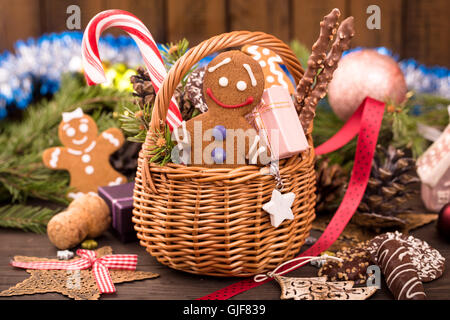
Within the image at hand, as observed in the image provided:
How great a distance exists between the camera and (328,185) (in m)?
1.17

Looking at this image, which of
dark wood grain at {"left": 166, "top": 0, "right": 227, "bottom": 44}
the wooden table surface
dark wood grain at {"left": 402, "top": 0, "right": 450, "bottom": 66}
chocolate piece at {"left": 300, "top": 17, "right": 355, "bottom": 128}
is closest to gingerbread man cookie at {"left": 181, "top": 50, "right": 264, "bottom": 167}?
chocolate piece at {"left": 300, "top": 17, "right": 355, "bottom": 128}

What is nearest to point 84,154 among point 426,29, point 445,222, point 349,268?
point 349,268

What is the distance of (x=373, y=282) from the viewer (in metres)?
0.85

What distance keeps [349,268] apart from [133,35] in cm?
56

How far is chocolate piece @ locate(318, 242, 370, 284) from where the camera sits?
0.85 metres

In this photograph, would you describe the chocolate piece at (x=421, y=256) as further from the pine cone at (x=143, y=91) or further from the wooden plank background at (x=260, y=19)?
the wooden plank background at (x=260, y=19)

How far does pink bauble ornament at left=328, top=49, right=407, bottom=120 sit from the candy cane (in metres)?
0.60

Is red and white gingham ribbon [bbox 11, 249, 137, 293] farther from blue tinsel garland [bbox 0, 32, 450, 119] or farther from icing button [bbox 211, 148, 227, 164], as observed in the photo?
blue tinsel garland [bbox 0, 32, 450, 119]

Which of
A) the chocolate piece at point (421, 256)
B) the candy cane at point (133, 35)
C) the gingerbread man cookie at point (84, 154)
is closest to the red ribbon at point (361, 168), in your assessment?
the chocolate piece at point (421, 256)

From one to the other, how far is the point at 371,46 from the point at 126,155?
1179 millimetres

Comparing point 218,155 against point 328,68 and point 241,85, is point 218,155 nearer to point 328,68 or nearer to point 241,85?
point 241,85

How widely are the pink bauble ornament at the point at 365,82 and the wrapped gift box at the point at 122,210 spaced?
614 millimetres

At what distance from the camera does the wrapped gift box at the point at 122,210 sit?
1.02m

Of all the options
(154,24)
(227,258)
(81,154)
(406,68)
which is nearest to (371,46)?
(406,68)
